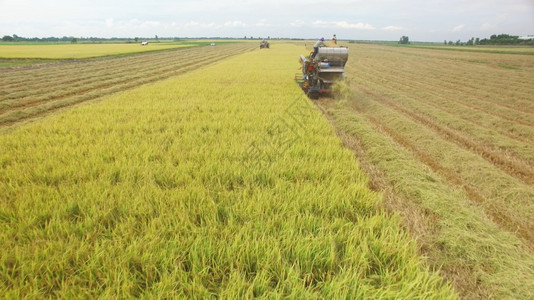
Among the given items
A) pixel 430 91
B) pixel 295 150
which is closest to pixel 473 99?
pixel 430 91

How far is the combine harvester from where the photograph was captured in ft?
31.5

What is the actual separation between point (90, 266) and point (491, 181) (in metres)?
5.48

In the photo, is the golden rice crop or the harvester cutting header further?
the golden rice crop

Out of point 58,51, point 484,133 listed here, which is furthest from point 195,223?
point 58,51

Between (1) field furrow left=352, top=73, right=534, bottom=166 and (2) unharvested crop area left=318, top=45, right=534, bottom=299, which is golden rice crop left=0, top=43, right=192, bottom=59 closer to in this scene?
(2) unharvested crop area left=318, top=45, right=534, bottom=299

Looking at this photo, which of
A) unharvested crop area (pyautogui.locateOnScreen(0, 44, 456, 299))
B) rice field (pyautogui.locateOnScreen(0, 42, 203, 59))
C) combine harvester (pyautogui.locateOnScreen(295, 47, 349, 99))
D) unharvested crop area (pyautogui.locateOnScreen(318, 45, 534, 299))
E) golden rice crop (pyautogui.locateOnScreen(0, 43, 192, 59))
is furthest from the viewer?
golden rice crop (pyautogui.locateOnScreen(0, 43, 192, 59))

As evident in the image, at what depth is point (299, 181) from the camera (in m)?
2.92

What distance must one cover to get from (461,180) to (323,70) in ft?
21.3

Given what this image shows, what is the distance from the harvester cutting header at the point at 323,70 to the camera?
9.60 m

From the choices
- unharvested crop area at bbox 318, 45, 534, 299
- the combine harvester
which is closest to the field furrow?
unharvested crop area at bbox 318, 45, 534, 299

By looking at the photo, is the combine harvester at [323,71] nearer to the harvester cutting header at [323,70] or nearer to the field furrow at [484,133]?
the harvester cutting header at [323,70]

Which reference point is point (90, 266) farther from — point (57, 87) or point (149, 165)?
point (57, 87)

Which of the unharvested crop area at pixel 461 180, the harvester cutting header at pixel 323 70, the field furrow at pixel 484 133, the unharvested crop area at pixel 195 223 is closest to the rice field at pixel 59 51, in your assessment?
the harvester cutting header at pixel 323 70

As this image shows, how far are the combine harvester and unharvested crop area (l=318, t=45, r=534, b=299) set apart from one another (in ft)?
2.22
